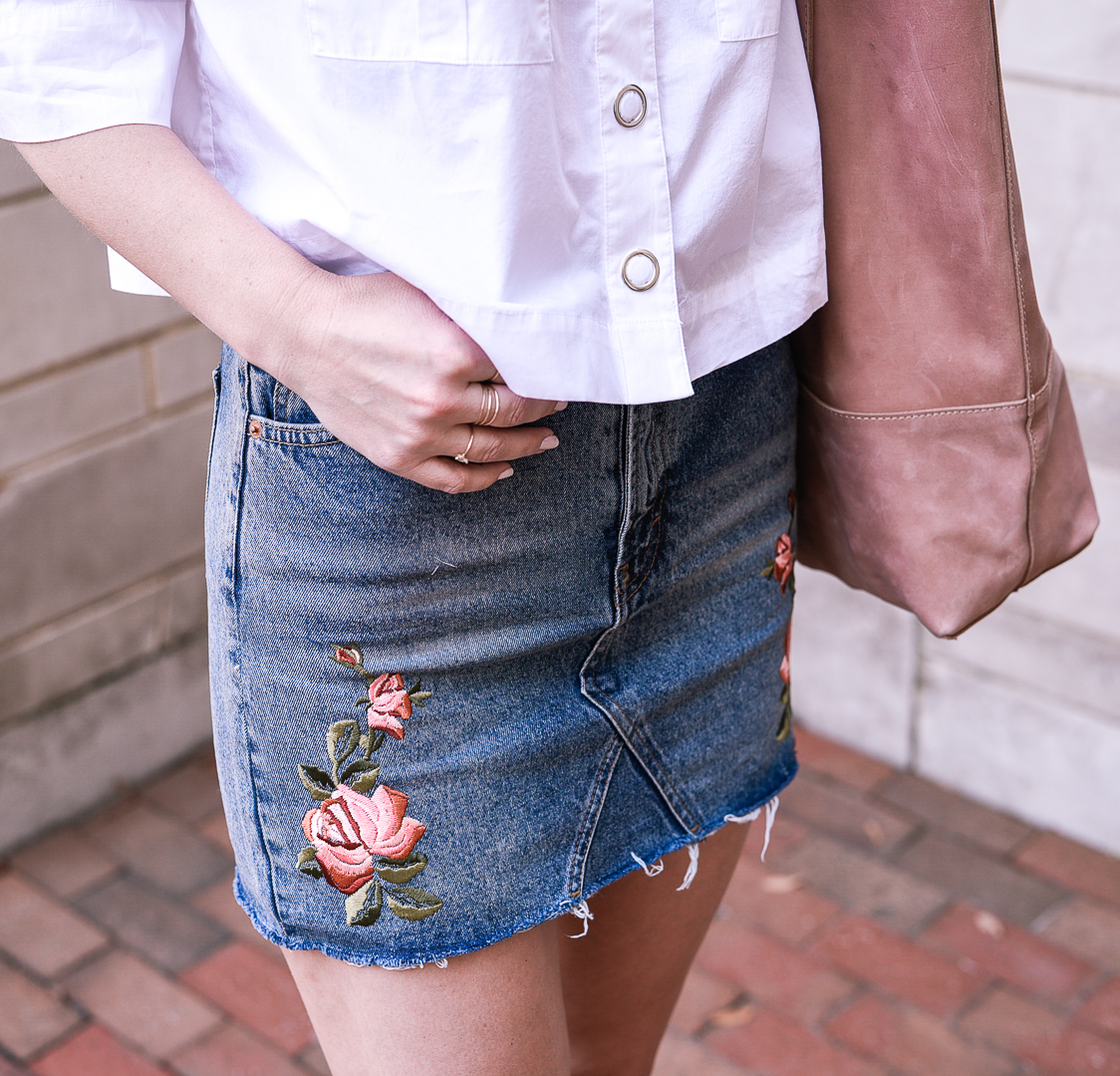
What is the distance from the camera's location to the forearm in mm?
825

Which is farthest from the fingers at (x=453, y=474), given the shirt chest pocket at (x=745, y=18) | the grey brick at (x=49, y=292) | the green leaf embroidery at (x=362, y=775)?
the grey brick at (x=49, y=292)

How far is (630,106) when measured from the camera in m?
0.85

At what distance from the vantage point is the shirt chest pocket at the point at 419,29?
2.57 feet

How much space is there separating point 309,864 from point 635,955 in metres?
0.39

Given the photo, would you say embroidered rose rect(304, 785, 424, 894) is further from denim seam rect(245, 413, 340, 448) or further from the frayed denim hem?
denim seam rect(245, 413, 340, 448)

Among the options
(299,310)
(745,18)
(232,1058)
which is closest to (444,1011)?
(299,310)

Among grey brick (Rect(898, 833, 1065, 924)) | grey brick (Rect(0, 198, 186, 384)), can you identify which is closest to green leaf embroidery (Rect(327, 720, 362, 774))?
grey brick (Rect(0, 198, 186, 384))

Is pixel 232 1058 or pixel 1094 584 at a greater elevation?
pixel 1094 584

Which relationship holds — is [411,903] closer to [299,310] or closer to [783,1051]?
[299,310]

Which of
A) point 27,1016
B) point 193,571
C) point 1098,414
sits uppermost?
point 1098,414

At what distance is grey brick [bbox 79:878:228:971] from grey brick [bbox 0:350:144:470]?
2.45ft

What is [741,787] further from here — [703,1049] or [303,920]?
[703,1049]

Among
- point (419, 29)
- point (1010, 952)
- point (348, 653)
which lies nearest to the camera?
point (419, 29)

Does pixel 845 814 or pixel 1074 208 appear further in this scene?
pixel 845 814
